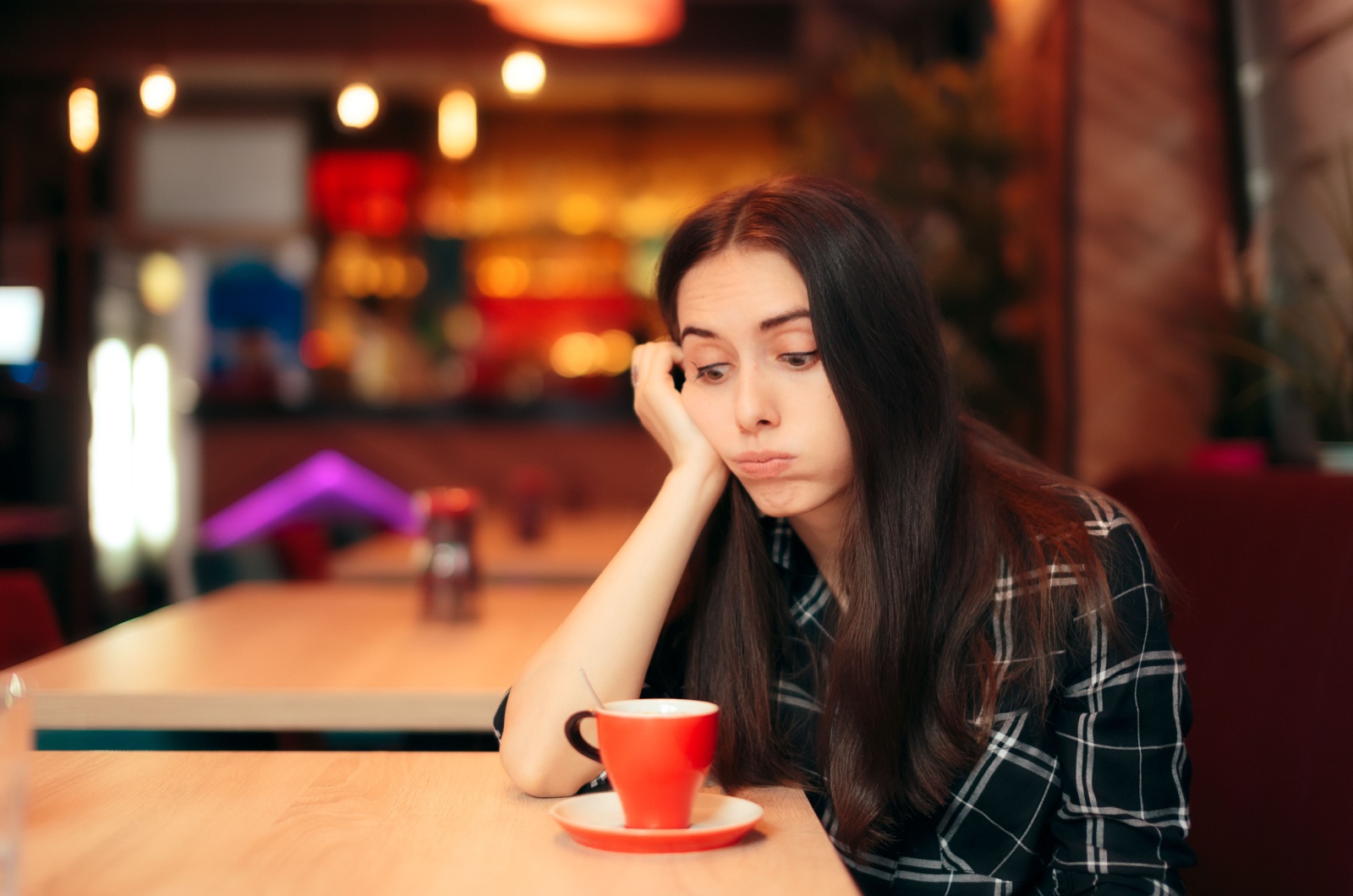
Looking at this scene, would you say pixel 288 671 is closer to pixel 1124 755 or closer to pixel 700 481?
pixel 700 481

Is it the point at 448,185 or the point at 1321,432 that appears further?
the point at 448,185

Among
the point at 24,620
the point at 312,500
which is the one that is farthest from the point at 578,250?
the point at 24,620

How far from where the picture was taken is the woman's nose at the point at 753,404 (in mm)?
1252

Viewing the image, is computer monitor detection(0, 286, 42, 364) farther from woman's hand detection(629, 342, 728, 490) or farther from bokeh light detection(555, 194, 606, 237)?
woman's hand detection(629, 342, 728, 490)

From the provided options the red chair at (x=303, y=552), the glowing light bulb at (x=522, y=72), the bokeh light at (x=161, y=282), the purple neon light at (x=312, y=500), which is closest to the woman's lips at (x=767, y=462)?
the red chair at (x=303, y=552)

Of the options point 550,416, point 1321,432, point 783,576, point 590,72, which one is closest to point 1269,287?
point 1321,432

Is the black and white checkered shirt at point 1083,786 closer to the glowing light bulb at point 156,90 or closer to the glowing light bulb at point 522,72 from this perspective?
the glowing light bulb at point 156,90

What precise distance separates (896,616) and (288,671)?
90cm

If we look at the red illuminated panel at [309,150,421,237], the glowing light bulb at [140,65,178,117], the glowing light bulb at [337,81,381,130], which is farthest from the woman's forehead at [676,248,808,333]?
the red illuminated panel at [309,150,421,237]

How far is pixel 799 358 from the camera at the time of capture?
128 cm

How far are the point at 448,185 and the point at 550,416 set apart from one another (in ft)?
9.53

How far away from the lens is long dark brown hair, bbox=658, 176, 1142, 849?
1249 mm

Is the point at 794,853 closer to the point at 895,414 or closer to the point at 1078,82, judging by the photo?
the point at 895,414

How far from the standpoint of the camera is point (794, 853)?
100 centimetres
